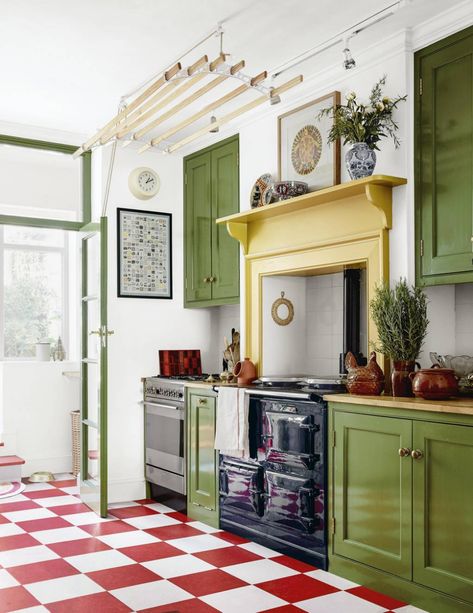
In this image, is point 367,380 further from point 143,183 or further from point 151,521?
point 143,183

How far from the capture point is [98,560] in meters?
3.74

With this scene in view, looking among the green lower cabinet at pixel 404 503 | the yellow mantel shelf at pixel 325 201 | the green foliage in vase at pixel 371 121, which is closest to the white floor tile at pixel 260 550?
the green lower cabinet at pixel 404 503

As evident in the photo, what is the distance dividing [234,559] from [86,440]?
1868 mm

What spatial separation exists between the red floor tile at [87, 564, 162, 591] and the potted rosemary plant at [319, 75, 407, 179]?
90.3 inches

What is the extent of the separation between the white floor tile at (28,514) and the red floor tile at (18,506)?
0.23 ft

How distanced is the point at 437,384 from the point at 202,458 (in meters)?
1.95

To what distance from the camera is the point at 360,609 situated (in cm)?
302

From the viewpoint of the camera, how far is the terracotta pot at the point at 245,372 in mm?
4441

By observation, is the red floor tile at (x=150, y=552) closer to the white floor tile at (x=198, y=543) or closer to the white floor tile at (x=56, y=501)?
the white floor tile at (x=198, y=543)

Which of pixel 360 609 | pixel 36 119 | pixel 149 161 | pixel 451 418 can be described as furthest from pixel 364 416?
pixel 36 119

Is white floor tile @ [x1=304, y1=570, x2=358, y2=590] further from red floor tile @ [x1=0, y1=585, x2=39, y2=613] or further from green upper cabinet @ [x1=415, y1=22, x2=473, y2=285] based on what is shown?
green upper cabinet @ [x1=415, y1=22, x2=473, y2=285]

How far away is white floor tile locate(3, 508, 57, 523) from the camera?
4659mm

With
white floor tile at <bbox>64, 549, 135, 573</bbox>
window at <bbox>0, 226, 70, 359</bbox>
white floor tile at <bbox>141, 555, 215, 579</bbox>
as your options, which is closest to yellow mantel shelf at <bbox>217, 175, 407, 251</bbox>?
white floor tile at <bbox>141, 555, 215, 579</bbox>

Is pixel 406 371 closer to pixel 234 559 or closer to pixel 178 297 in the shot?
pixel 234 559
